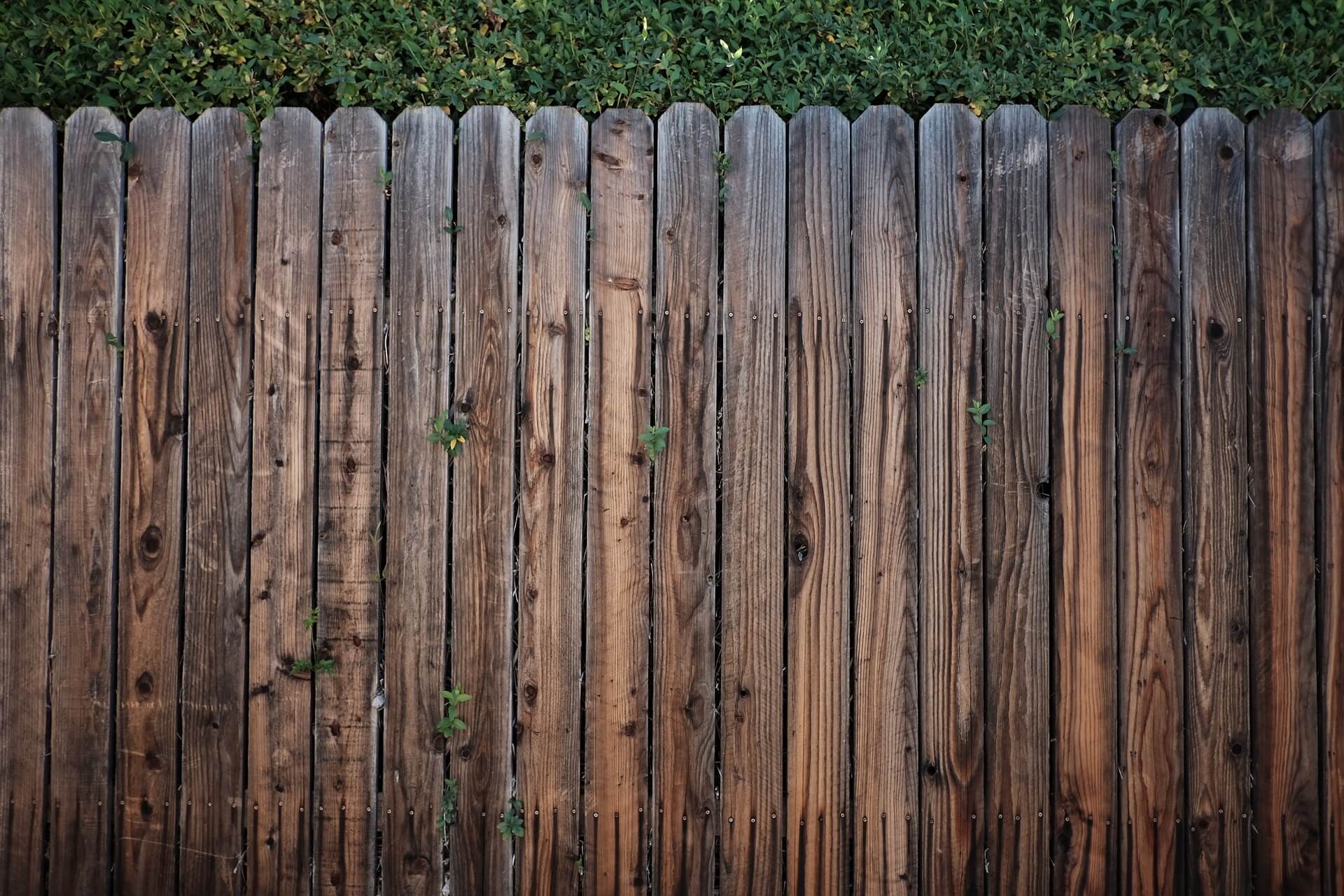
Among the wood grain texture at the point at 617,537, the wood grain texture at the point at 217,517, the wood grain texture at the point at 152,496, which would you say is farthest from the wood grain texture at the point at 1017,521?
the wood grain texture at the point at 152,496

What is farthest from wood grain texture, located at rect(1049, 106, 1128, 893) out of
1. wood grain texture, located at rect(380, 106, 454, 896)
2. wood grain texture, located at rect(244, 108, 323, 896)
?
wood grain texture, located at rect(244, 108, 323, 896)

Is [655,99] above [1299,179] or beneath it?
above

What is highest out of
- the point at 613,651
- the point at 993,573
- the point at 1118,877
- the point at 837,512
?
the point at 837,512

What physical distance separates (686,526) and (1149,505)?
123 centimetres

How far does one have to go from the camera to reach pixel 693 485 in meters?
2.34

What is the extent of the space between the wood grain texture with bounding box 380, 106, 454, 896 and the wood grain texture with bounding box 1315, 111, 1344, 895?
233 cm

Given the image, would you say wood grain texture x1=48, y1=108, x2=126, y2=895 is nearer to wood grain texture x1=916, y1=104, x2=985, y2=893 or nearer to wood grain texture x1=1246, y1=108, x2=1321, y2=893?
wood grain texture x1=916, y1=104, x2=985, y2=893

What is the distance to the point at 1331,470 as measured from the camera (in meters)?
2.35

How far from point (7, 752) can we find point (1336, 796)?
3.55 meters

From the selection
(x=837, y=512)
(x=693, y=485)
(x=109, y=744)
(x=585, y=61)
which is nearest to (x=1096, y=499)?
(x=837, y=512)

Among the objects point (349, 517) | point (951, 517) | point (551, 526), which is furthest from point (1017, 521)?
point (349, 517)

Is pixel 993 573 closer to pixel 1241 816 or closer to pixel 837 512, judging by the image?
pixel 837 512

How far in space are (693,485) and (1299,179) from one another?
184cm

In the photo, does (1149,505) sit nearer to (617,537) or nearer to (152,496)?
(617,537)
